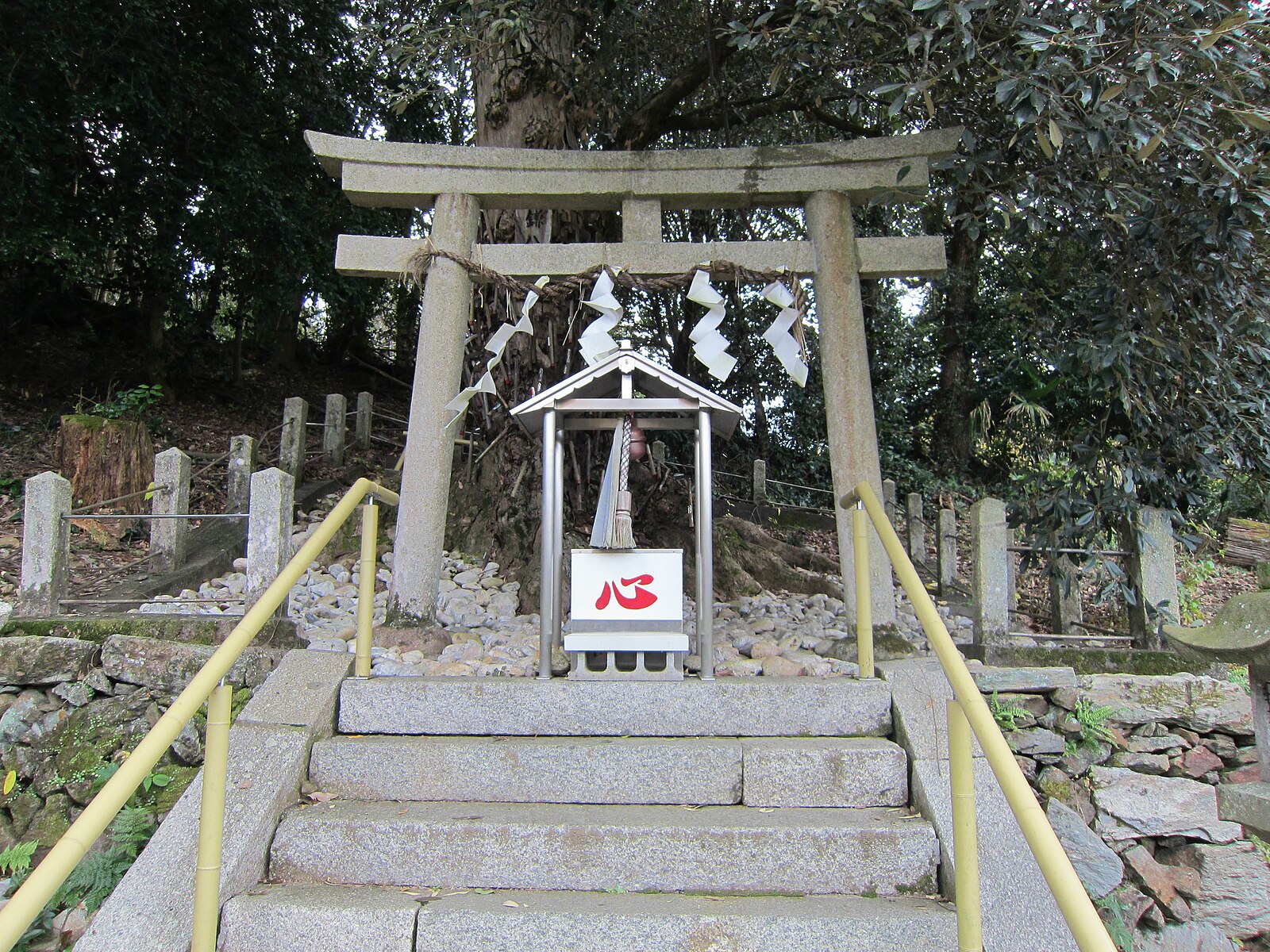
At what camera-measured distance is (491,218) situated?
6.89 m

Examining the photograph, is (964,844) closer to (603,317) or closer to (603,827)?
(603,827)

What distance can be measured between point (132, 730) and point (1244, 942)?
5187 millimetres

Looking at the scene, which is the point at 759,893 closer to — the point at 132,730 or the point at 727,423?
the point at 727,423

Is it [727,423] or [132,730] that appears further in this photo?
[727,423]

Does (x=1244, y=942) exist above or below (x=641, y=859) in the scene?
below

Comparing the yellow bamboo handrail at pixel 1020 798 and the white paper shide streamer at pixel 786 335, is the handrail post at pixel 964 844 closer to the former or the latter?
the yellow bamboo handrail at pixel 1020 798

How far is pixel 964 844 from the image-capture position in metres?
2.38

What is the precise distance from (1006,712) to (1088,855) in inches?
25.2

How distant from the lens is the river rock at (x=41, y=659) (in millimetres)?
3871

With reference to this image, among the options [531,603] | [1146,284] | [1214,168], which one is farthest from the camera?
[531,603]

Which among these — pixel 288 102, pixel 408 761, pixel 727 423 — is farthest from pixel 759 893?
pixel 288 102

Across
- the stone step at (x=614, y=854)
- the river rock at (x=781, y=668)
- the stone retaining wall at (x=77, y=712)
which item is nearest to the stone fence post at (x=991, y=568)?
the river rock at (x=781, y=668)

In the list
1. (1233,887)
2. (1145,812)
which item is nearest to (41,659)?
(1145,812)

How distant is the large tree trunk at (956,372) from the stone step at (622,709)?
10411mm
